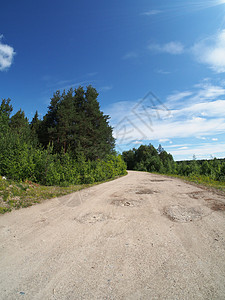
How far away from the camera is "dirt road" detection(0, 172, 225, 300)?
5.25ft

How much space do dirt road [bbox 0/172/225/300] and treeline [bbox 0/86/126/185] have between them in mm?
4571

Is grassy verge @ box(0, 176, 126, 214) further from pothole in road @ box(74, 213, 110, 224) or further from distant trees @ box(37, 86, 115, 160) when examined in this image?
distant trees @ box(37, 86, 115, 160)

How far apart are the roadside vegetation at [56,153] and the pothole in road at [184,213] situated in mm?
4391

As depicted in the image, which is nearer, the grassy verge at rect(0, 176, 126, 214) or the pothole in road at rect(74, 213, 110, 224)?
the pothole in road at rect(74, 213, 110, 224)

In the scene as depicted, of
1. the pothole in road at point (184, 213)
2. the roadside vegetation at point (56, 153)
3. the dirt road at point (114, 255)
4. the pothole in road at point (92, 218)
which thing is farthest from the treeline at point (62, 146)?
the pothole in road at point (184, 213)

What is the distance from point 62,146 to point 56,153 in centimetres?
323

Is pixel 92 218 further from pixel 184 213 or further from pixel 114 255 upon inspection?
pixel 184 213

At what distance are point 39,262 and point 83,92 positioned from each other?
1877cm

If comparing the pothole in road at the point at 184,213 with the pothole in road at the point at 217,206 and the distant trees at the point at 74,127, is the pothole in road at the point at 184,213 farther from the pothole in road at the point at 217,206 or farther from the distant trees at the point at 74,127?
the distant trees at the point at 74,127

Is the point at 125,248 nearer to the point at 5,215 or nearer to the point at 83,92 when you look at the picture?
the point at 5,215

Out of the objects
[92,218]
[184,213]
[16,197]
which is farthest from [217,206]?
[16,197]

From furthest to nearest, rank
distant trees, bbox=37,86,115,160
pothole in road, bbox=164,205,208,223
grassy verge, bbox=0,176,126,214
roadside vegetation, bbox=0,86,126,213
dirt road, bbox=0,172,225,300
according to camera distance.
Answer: distant trees, bbox=37,86,115,160, roadside vegetation, bbox=0,86,126,213, grassy verge, bbox=0,176,126,214, pothole in road, bbox=164,205,208,223, dirt road, bbox=0,172,225,300

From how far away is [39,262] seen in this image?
2.08 m

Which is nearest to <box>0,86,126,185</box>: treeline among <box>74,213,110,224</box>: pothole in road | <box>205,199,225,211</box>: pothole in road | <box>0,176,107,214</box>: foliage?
<box>0,176,107,214</box>: foliage
